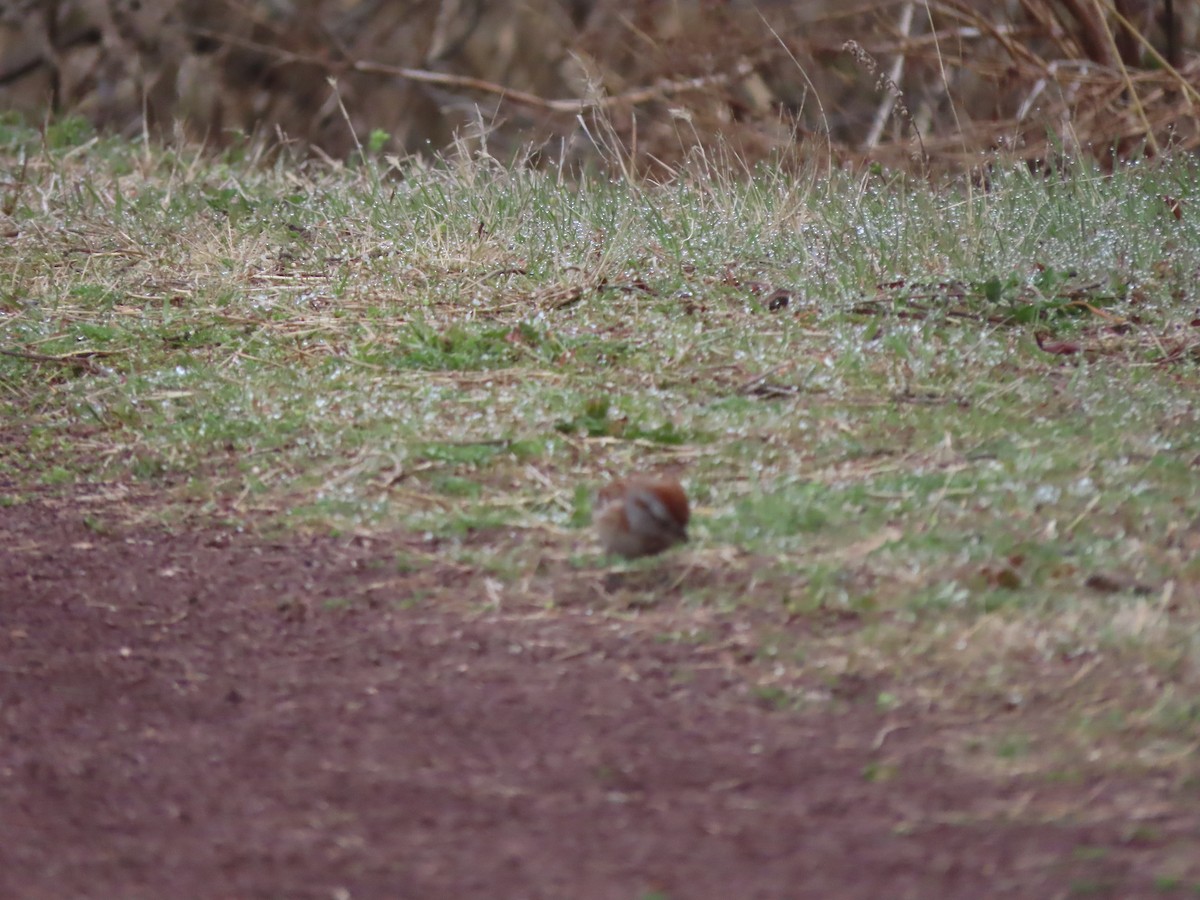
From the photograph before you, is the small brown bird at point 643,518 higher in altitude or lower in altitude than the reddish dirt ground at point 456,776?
higher

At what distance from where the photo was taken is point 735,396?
3490 millimetres

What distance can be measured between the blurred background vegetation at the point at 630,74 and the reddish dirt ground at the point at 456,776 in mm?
2854

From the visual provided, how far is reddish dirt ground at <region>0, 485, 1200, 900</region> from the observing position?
1800 millimetres

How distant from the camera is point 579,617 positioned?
2514 mm

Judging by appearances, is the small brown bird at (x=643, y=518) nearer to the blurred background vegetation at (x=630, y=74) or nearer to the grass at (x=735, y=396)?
the grass at (x=735, y=396)

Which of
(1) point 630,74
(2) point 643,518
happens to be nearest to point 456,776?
(2) point 643,518

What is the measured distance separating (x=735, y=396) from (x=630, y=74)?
5920 millimetres

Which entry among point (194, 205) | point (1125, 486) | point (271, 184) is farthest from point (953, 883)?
point (271, 184)

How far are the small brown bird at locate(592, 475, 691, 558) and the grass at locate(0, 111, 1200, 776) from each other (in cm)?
6

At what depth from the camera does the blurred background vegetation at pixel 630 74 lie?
6.83 meters

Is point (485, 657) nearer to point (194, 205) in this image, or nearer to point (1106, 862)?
point (1106, 862)

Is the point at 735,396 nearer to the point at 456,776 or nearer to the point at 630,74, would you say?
the point at 456,776

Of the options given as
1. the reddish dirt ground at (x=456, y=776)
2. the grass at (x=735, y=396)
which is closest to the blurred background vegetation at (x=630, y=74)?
the grass at (x=735, y=396)

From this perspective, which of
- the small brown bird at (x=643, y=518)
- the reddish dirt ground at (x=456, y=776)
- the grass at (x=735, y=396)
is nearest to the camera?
the reddish dirt ground at (x=456, y=776)
